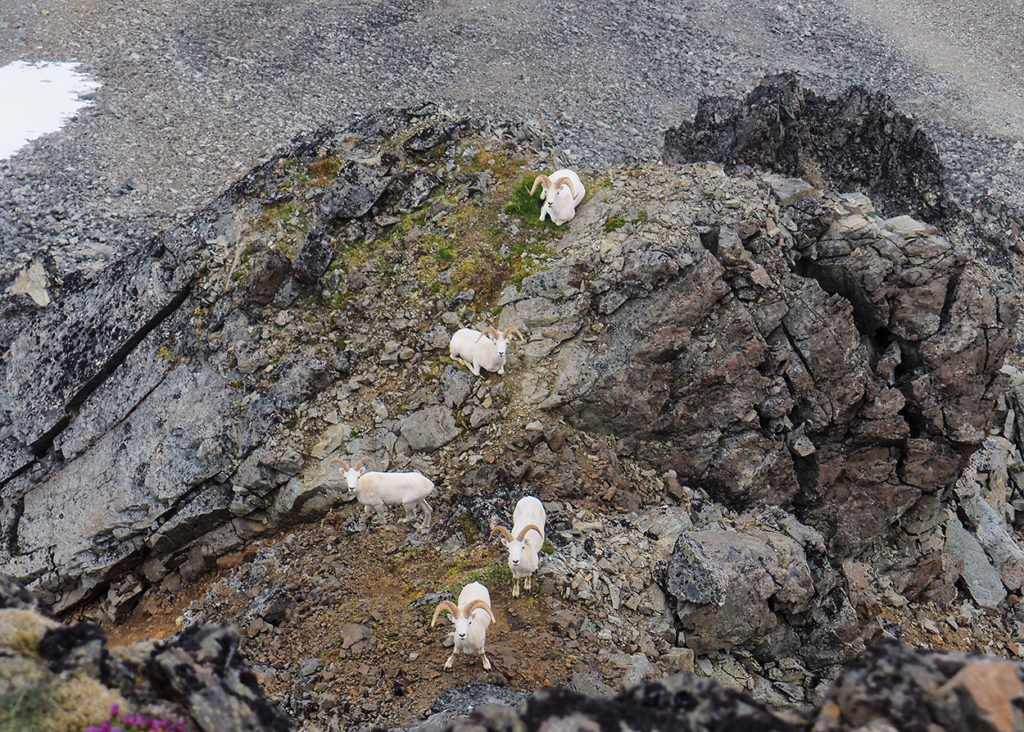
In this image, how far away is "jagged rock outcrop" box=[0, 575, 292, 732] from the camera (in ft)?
23.9

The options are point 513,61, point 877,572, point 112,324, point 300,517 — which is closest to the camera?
point 300,517

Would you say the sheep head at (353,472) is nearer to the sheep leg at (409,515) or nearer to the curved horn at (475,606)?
the sheep leg at (409,515)

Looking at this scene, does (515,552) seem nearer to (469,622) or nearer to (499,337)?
(469,622)

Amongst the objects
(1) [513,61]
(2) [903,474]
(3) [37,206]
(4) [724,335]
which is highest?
(4) [724,335]

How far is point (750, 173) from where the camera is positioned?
63.1ft

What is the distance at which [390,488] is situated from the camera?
13.3 meters

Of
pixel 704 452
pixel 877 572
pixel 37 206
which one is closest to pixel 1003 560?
pixel 877 572

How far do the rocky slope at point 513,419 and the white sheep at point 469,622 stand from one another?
1.44 feet

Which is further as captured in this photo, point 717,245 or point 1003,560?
point 1003,560

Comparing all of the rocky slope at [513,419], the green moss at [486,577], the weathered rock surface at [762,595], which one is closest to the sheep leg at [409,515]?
the rocky slope at [513,419]

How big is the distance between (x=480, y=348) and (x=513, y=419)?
1387 millimetres

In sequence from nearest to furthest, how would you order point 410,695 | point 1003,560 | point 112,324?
point 410,695 < point 112,324 < point 1003,560

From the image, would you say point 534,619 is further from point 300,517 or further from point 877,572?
point 877,572

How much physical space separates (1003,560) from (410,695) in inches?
624
